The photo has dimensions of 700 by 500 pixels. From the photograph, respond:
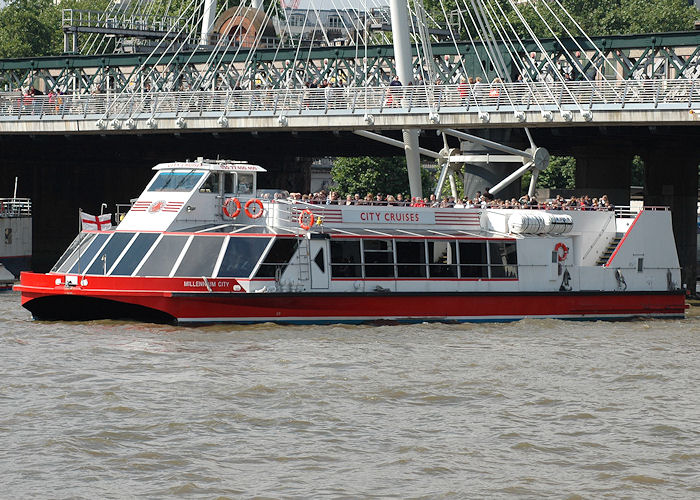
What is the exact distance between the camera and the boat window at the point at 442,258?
36.9 m

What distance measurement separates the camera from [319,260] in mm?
35156

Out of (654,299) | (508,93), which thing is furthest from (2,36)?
(654,299)

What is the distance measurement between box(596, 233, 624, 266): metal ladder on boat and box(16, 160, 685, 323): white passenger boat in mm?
47

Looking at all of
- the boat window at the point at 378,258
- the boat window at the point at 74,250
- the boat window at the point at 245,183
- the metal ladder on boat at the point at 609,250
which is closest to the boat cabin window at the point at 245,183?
the boat window at the point at 245,183

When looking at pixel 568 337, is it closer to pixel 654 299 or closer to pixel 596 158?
pixel 654 299

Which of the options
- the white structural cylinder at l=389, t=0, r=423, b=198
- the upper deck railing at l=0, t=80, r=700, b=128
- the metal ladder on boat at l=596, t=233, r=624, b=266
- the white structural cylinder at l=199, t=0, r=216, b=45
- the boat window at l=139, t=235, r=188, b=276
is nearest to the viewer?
the boat window at l=139, t=235, r=188, b=276

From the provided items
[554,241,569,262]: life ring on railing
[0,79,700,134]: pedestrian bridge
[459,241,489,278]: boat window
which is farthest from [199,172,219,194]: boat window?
[0,79,700,134]: pedestrian bridge

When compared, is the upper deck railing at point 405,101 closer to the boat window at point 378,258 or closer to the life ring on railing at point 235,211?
the boat window at point 378,258

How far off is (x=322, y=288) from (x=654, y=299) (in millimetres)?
11158

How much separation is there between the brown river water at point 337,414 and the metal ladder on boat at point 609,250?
6.55 m

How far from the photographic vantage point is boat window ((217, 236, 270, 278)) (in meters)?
33.8

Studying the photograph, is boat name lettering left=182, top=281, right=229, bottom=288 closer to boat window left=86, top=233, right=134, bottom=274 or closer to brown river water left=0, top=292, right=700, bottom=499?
brown river water left=0, top=292, right=700, bottom=499

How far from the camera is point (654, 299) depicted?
1608 inches

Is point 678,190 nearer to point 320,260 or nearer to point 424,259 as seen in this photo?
point 424,259
